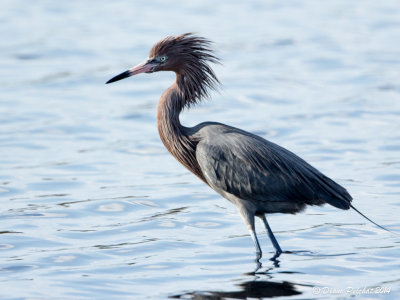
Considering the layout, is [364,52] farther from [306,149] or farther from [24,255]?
[24,255]

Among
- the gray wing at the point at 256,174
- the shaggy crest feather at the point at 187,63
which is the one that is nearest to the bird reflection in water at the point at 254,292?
the gray wing at the point at 256,174

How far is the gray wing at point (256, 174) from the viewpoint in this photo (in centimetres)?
934

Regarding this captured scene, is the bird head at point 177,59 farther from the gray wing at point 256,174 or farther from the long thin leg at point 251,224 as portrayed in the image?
the long thin leg at point 251,224

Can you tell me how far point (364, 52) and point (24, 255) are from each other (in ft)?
47.5

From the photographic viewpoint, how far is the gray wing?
368 inches

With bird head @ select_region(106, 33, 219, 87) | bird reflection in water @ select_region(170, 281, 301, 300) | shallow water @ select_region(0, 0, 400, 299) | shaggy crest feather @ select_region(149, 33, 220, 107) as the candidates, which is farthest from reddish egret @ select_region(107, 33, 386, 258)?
bird reflection in water @ select_region(170, 281, 301, 300)

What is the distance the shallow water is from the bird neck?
107cm

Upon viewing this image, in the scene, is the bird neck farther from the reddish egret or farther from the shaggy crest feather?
the shaggy crest feather

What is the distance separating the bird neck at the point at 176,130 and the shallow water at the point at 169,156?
1.07m

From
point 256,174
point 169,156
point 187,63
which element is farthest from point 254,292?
point 169,156

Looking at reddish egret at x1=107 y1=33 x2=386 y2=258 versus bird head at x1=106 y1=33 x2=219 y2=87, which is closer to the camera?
reddish egret at x1=107 y1=33 x2=386 y2=258

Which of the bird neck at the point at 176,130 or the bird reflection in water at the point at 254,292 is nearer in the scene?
the bird reflection in water at the point at 254,292

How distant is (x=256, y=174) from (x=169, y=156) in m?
5.21

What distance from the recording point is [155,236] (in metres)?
10.3
